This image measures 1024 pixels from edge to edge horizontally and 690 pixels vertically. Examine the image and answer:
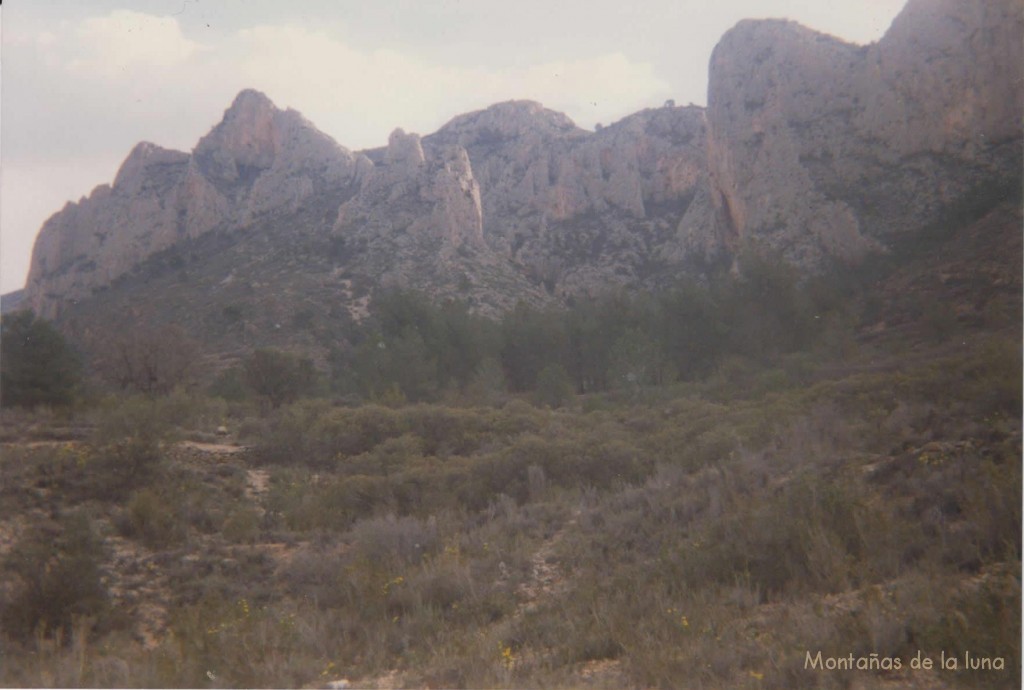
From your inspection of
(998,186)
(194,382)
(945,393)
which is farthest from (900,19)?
(194,382)

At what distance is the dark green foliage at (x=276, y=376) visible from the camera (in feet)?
89.0

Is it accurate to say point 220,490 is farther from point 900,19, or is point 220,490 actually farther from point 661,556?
point 900,19

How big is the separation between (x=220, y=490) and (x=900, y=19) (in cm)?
4808

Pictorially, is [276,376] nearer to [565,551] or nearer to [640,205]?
[565,551]

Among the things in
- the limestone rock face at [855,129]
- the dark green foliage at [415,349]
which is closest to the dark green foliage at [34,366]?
the dark green foliage at [415,349]

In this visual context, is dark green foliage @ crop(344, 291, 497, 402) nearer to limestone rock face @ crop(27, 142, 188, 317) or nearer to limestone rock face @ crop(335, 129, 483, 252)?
limestone rock face @ crop(335, 129, 483, 252)

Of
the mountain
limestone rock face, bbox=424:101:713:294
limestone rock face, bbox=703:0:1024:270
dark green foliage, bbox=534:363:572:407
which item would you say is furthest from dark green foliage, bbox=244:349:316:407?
limestone rock face, bbox=424:101:713:294

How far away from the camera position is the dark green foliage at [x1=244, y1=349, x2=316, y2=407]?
2714 cm

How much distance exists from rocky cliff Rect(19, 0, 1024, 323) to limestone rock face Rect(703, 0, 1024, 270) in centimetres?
13

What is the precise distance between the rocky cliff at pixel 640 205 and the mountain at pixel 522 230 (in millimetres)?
151

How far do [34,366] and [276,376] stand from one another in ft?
26.9

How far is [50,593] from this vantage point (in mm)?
6527

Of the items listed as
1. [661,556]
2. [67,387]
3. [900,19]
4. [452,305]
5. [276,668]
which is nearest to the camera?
[276,668]

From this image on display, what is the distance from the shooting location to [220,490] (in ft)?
41.2
